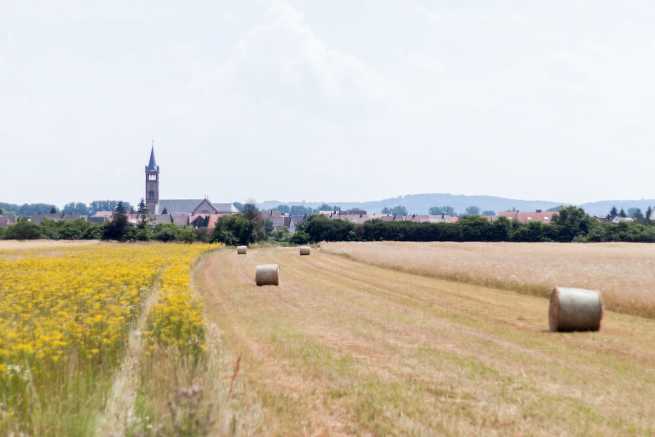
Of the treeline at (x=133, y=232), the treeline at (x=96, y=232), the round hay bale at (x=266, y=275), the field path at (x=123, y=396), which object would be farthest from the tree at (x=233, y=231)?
the field path at (x=123, y=396)

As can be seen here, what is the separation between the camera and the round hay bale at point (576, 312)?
2006 cm

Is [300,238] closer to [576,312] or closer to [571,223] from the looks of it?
[571,223]

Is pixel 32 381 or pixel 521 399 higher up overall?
pixel 32 381

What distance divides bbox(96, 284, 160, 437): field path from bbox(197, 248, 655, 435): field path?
125 centimetres

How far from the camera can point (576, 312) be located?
20094 mm

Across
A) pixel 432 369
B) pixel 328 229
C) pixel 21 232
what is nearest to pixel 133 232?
pixel 21 232

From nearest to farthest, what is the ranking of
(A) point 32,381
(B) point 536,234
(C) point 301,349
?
(A) point 32,381 < (C) point 301,349 < (B) point 536,234

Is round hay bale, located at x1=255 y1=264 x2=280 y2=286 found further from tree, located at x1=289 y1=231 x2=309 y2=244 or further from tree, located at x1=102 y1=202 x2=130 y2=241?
tree, located at x1=289 y1=231 x2=309 y2=244

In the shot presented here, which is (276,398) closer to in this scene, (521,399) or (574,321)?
(521,399)

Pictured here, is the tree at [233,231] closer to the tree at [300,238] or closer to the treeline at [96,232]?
the treeline at [96,232]

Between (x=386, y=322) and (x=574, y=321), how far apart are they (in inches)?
209

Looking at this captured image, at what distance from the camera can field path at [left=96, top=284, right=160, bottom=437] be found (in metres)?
6.94

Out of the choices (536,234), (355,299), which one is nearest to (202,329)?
(355,299)

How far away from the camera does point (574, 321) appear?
20109 millimetres
